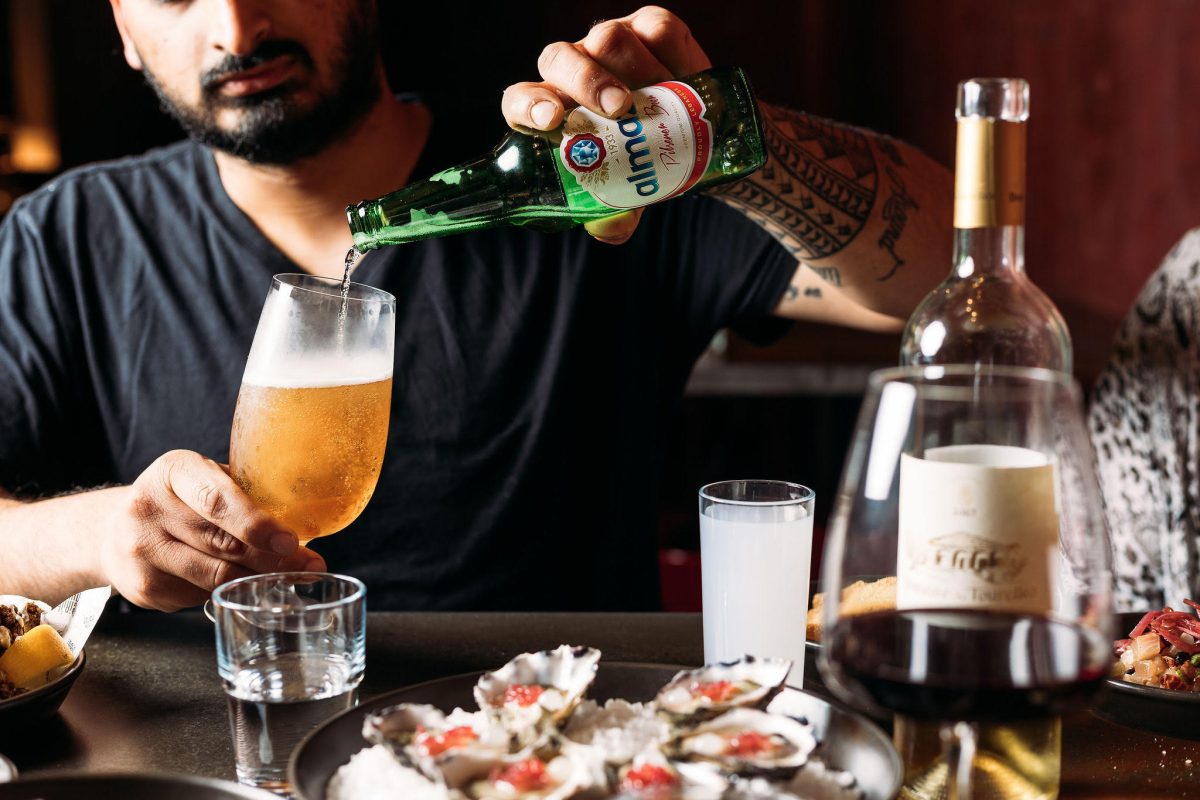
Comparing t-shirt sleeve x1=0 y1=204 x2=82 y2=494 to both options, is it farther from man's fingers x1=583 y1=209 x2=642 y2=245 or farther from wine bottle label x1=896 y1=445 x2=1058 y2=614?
wine bottle label x1=896 y1=445 x2=1058 y2=614

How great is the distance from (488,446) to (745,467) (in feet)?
8.03

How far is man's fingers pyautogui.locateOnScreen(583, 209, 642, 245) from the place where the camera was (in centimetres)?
118

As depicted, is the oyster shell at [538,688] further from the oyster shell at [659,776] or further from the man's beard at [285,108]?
the man's beard at [285,108]

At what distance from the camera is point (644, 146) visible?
1011 mm

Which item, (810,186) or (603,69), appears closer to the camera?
(603,69)

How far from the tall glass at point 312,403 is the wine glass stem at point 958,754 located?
0.55 metres

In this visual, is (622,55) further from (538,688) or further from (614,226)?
(538,688)

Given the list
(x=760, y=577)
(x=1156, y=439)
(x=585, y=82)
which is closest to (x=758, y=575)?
(x=760, y=577)

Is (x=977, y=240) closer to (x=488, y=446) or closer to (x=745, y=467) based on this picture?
(x=488, y=446)

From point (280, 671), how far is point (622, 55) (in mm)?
578

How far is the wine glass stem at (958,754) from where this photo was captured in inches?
25.0

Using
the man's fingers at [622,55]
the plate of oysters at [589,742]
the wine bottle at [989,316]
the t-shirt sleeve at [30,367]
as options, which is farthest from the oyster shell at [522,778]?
the t-shirt sleeve at [30,367]

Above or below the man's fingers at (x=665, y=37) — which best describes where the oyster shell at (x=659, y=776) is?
below

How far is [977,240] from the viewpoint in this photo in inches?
34.5
